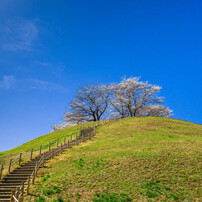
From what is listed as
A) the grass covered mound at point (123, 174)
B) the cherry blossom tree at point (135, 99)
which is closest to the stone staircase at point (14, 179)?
the grass covered mound at point (123, 174)

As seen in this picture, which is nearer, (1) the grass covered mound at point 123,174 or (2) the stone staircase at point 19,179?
(1) the grass covered mound at point 123,174

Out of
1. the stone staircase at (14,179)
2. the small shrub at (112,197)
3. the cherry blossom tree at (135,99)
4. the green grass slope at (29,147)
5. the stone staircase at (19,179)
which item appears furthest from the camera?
the cherry blossom tree at (135,99)

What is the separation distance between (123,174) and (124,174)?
8 cm

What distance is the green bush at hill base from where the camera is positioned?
1345 cm

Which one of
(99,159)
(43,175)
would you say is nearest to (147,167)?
(99,159)

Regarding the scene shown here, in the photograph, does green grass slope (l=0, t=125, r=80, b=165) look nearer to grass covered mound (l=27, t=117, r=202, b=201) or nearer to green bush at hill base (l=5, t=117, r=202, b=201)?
grass covered mound (l=27, t=117, r=202, b=201)

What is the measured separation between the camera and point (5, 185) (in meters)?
16.3

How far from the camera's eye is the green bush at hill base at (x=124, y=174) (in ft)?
44.1

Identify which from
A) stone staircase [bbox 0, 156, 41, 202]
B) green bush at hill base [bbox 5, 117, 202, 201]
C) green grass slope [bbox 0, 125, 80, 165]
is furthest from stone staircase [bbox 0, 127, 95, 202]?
green grass slope [bbox 0, 125, 80, 165]

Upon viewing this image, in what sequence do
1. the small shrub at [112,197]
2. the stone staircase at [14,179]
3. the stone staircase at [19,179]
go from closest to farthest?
the small shrub at [112,197] < the stone staircase at [19,179] < the stone staircase at [14,179]

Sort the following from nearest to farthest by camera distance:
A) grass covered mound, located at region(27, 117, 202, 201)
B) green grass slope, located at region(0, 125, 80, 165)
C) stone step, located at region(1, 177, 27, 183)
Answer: grass covered mound, located at region(27, 117, 202, 201), stone step, located at region(1, 177, 27, 183), green grass slope, located at region(0, 125, 80, 165)

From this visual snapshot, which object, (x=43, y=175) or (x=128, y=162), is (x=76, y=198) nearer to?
(x=43, y=175)

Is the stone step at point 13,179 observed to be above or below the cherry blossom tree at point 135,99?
below

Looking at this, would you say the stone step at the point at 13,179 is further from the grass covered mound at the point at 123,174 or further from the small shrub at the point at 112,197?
the small shrub at the point at 112,197
